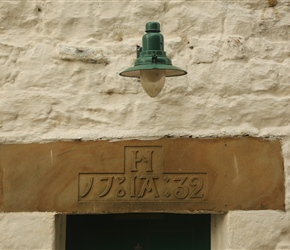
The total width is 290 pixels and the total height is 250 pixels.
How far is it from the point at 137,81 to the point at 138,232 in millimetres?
982

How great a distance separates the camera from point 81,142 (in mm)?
A: 4012

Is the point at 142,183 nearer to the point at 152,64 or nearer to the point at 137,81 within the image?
the point at 137,81

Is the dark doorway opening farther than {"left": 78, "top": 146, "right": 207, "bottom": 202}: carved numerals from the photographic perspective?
Yes

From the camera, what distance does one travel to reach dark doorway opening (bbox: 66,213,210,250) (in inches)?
172

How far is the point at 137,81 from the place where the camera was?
407 cm

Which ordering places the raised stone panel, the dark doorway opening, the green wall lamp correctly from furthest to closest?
1. the dark doorway opening
2. the raised stone panel
3. the green wall lamp

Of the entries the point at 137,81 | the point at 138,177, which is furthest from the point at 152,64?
the point at 138,177

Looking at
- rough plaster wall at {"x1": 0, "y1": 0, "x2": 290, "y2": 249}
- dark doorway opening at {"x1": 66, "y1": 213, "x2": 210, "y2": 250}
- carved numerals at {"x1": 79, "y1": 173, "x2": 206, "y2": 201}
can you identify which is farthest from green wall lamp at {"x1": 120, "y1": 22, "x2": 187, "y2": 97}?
dark doorway opening at {"x1": 66, "y1": 213, "x2": 210, "y2": 250}

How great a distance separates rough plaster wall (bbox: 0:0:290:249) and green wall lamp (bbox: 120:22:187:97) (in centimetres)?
44

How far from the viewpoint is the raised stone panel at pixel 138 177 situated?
398 cm

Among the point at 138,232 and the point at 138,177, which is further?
the point at 138,232

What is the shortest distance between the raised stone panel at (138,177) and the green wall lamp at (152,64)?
534mm

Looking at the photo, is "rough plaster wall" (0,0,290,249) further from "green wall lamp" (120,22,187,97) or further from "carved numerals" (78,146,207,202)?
"green wall lamp" (120,22,187,97)

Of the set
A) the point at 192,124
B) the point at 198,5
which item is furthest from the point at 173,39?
the point at 192,124
